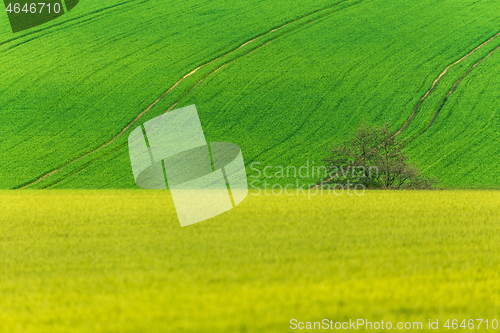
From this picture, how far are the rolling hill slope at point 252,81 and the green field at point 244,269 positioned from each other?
16.5 m

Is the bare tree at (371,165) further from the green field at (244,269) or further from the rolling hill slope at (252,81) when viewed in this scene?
the green field at (244,269)

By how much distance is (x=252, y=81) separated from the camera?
4059 cm

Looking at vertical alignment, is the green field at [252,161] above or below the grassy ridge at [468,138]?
above

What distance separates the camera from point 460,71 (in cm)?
4028

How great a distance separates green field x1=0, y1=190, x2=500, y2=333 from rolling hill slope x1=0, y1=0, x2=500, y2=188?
16.5m

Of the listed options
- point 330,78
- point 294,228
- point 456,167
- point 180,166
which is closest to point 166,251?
point 294,228

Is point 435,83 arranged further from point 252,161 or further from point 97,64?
point 97,64

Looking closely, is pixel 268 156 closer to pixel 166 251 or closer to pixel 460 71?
pixel 460 71

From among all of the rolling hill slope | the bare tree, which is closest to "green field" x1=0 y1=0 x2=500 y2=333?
the rolling hill slope

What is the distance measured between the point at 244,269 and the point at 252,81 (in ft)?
112

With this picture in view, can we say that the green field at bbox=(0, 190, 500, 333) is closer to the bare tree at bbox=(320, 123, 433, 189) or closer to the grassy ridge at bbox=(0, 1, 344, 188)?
the bare tree at bbox=(320, 123, 433, 189)

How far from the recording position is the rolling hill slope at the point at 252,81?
32.1 meters

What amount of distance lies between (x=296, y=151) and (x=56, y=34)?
3225cm

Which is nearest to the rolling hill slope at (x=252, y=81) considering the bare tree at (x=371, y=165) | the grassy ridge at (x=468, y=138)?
the grassy ridge at (x=468, y=138)
